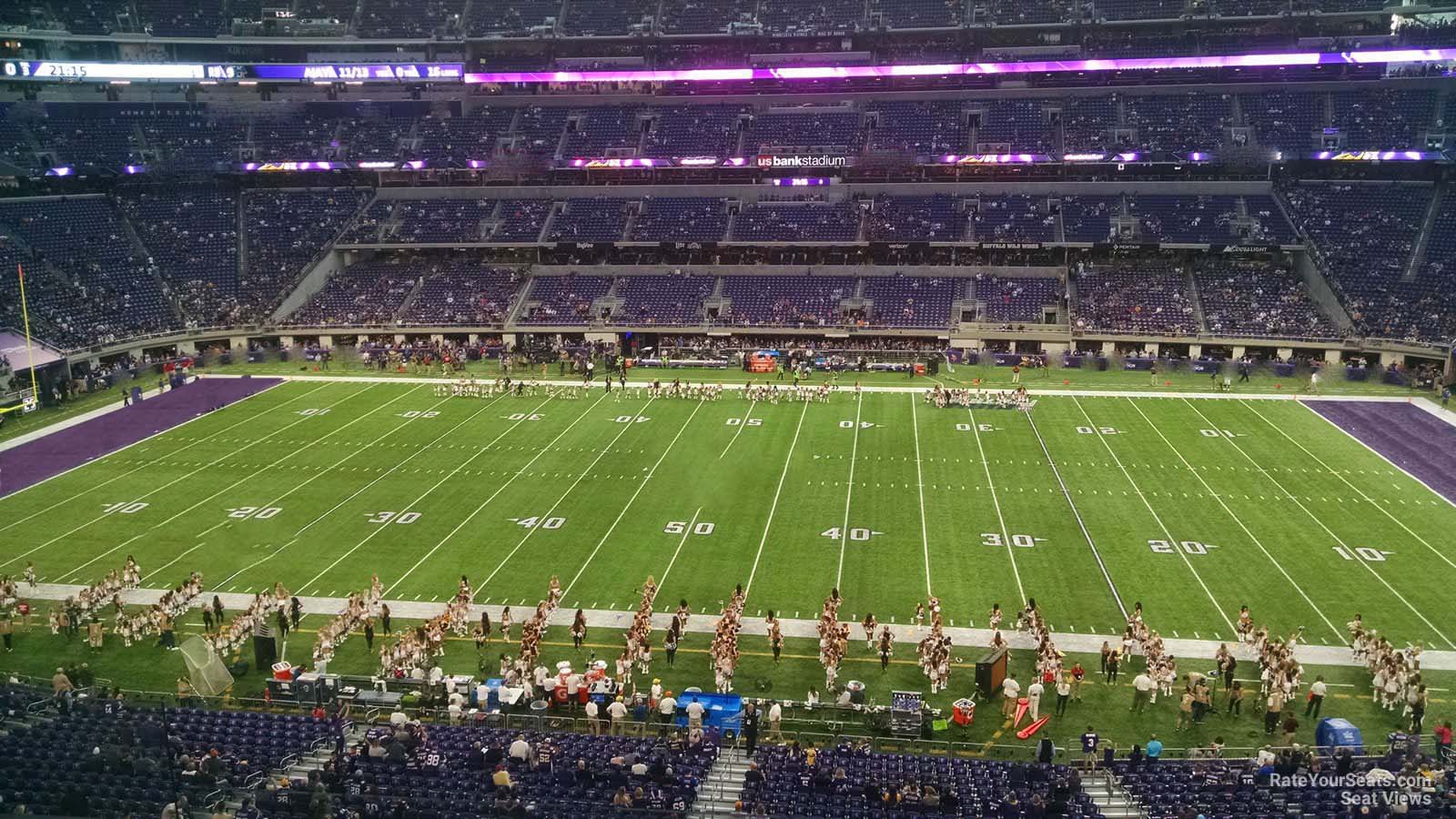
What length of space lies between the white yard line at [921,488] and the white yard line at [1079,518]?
4.32 m

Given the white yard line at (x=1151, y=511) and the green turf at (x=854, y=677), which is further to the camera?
the white yard line at (x=1151, y=511)

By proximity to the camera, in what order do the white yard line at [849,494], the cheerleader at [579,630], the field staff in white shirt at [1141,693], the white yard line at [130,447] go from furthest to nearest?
the white yard line at [130,447] → the white yard line at [849,494] → the cheerleader at [579,630] → the field staff in white shirt at [1141,693]

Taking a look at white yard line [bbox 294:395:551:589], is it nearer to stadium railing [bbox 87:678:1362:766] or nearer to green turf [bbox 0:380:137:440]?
stadium railing [bbox 87:678:1362:766]

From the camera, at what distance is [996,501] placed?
32.4 metres

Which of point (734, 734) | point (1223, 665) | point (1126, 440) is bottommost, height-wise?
point (734, 734)

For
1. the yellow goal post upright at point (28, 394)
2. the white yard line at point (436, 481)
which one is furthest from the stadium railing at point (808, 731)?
the yellow goal post upright at point (28, 394)

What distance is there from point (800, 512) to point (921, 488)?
448 cm

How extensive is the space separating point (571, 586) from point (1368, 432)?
2989 centimetres

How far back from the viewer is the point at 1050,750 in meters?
18.0

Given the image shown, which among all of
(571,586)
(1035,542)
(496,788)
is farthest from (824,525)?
(496,788)

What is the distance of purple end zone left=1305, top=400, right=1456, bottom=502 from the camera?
34.0 metres

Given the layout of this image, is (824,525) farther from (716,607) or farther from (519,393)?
(519,393)

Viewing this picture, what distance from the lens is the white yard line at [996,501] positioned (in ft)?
88.9

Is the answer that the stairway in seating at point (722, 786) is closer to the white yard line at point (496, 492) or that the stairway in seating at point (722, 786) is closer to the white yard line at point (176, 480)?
the white yard line at point (496, 492)
